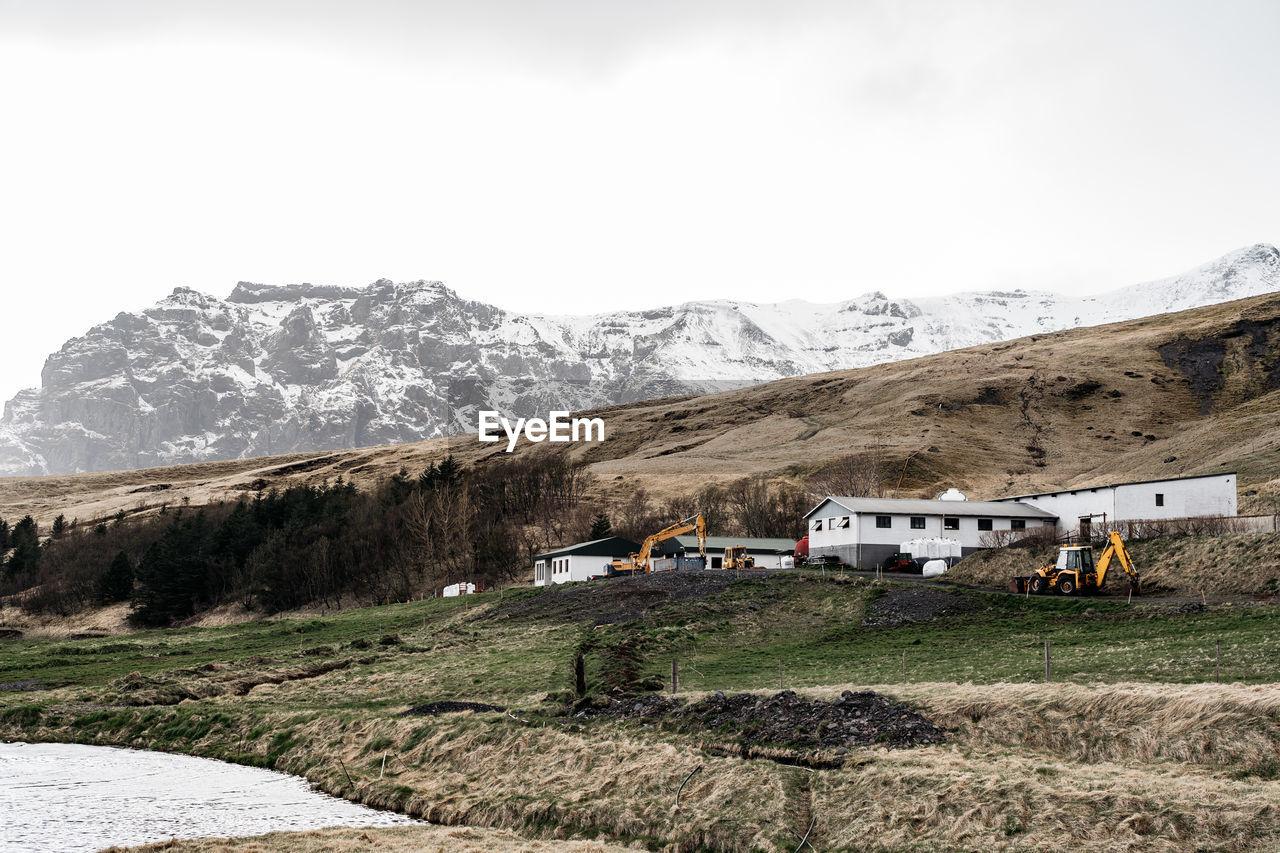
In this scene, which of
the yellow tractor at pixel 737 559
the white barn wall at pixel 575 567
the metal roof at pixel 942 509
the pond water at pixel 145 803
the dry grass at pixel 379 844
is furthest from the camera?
the white barn wall at pixel 575 567

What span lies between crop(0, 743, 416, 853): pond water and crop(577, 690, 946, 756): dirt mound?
28.2 ft

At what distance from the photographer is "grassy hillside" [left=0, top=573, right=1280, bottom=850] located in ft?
73.3

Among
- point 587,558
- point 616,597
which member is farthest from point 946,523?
point 616,597

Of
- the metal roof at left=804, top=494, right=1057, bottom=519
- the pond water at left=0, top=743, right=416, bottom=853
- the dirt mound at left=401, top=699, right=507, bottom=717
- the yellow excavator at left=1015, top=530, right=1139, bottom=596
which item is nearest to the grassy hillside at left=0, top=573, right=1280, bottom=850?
the dirt mound at left=401, top=699, right=507, bottom=717

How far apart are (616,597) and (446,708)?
31.6 m

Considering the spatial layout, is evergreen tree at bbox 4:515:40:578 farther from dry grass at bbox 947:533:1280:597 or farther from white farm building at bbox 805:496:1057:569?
dry grass at bbox 947:533:1280:597

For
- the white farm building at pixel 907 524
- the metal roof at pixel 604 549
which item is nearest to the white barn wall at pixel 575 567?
the metal roof at pixel 604 549

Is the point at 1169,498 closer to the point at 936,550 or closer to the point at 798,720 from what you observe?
the point at 936,550

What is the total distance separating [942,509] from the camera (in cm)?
8875

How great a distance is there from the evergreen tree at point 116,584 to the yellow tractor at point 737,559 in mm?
75324

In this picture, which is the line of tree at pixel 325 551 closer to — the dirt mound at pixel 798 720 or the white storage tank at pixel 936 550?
the white storage tank at pixel 936 550

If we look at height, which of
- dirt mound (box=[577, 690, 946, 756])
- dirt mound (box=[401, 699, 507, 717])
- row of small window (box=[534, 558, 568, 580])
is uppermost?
dirt mound (box=[577, 690, 946, 756])

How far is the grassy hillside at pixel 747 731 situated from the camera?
22328mm

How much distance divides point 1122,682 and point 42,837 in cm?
2869
